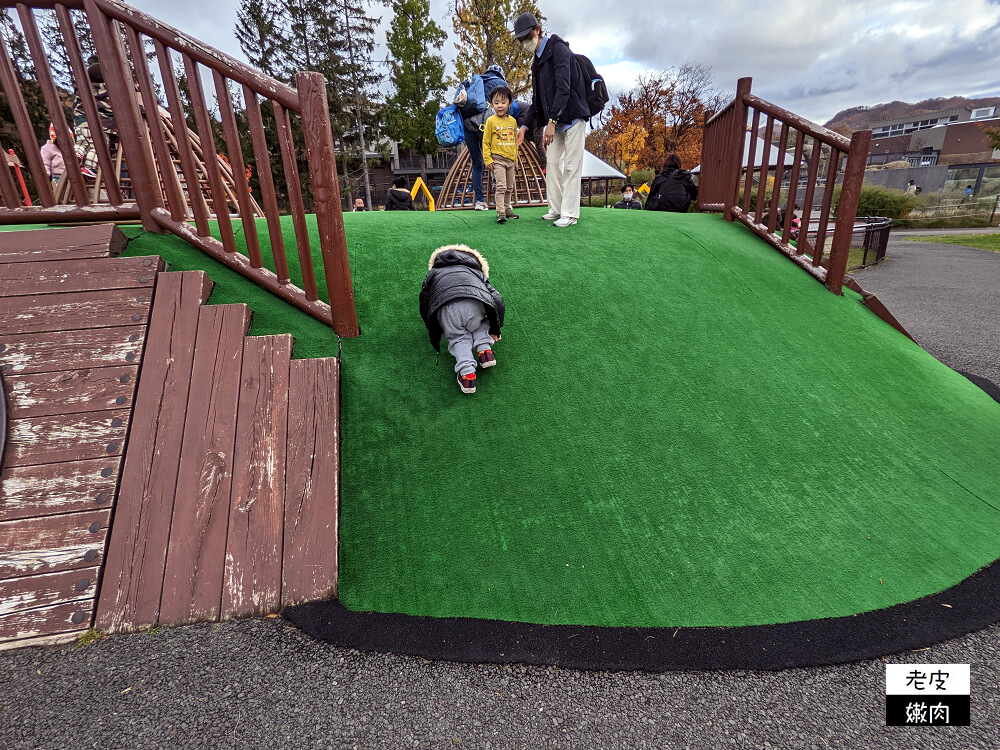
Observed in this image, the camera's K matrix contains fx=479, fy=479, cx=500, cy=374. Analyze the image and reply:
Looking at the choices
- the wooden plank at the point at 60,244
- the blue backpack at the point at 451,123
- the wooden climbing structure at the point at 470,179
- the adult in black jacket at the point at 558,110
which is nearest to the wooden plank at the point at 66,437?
the wooden plank at the point at 60,244

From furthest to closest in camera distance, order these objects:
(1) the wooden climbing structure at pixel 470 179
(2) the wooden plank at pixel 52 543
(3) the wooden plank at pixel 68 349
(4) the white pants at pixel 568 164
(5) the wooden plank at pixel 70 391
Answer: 1. (1) the wooden climbing structure at pixel 470 179
2. (4) the white pants at pixel 568 164
3. (3) the wooden plank at pixel 68 349
4. (5) the wooden plank at pixel 70 391
5. (2) the wooden plank at pixel 52 543

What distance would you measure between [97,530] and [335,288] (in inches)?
69.3

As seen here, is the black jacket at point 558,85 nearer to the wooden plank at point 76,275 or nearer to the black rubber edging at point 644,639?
the wooden plank at point 76,275

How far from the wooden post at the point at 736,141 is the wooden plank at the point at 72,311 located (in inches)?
234

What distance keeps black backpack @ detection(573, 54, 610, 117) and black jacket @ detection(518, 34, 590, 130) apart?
10cm

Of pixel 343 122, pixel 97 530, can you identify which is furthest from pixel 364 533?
pixel 343 122

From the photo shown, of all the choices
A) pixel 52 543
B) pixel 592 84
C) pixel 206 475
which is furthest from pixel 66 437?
pixel 592 84

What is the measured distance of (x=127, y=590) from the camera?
2.12 metres

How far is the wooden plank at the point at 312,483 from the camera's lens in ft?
7.32

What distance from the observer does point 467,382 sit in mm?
3012

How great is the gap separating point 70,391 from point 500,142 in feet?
15.0

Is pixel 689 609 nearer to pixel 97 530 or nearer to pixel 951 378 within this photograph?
pixel 97 530

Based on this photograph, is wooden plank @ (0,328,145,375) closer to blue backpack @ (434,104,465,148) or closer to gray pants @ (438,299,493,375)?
gray pants @ (438,299,493,375)

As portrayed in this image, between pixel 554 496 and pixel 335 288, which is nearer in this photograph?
pixel 554 496
